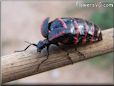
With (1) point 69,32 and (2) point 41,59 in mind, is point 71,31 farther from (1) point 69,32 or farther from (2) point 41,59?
(2) point 41,59

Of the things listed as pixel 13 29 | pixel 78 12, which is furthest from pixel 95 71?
pixel 13 29

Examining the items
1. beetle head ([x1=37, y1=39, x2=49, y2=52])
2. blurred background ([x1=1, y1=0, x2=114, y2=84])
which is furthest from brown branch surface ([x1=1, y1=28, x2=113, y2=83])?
blurred background ([x1=1, y1=0, x2=114, y2=84])

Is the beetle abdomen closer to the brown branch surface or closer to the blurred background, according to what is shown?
the brown branch surface

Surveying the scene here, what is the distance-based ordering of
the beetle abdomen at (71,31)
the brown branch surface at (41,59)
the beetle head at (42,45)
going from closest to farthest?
the brown branch surface at (41,59) → the beetle abdomen at (71,31) → the beetle head at (42,45)

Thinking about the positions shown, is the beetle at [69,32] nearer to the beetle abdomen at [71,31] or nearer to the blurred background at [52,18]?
the beetle abdomen at [71,31]

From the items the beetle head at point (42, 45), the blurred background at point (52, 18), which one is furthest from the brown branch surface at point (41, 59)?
the blurred background at point (52, 18)

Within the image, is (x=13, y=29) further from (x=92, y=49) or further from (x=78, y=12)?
(x=92, y=49)

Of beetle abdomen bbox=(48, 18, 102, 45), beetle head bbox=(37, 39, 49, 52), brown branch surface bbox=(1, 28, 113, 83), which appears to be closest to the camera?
brown branch surface bbox=(1, 28, 113, 83)
